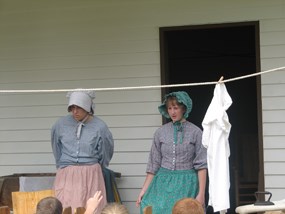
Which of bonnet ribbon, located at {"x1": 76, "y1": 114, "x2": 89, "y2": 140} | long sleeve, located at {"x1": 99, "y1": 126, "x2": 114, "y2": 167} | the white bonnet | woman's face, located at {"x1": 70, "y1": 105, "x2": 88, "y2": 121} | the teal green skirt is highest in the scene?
the white bonnet

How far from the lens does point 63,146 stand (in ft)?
13.9

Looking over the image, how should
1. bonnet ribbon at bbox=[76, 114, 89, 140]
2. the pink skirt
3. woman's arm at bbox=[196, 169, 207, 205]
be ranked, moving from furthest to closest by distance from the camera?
bonnet ribbon at bbox=[76, 114, 89, 140], the pink skirt, woman's arm at bbox=[196, 169, 207, 205]

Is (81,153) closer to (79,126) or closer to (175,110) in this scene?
(79,126)

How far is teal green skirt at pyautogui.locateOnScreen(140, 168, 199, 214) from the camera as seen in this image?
3898 mm

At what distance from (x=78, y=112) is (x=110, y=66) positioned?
3.56 ft

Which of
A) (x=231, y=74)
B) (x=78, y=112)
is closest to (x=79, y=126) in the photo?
(x=78, y=112)

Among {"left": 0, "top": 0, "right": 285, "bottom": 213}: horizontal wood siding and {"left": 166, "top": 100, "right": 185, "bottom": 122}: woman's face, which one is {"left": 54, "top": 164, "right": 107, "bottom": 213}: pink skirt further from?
{"left": 0, "top": 0, "right": 285, "bottom": 213}: horizontal wood siding

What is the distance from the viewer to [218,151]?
11.4ft

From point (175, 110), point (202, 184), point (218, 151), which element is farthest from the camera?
point (175, 110)

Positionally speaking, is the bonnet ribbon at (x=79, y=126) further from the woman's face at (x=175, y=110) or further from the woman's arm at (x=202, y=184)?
the woman's arm at (x=202, y=184)

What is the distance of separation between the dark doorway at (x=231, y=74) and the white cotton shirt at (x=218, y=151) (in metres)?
3.83

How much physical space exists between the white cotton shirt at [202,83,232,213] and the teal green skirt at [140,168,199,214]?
45cm

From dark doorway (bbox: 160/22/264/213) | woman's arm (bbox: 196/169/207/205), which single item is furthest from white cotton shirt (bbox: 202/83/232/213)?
dark doorway (bbox: 160/22/264/213)

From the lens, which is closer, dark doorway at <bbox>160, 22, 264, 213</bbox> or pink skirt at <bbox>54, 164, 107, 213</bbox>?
pink skirt at <bbox>54, 164, 107, 213</bbox>
